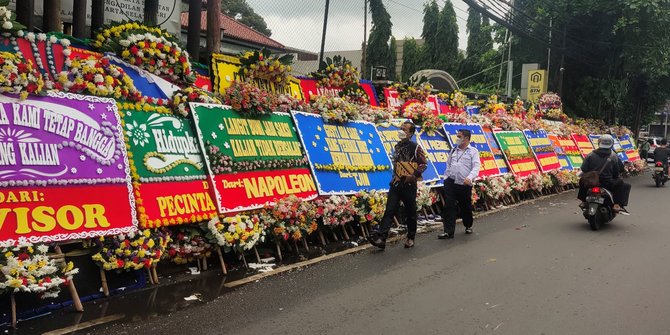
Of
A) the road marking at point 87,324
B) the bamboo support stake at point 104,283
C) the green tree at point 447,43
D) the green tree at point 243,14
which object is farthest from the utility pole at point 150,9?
the green tree at point 447,43

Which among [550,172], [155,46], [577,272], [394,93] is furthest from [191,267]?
[550,172]

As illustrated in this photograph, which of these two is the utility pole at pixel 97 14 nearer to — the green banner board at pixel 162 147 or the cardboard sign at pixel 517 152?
the green banner board at pixel 162 147

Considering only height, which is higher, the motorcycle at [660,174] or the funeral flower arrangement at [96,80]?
the funeral flower arrangement at [96,80]

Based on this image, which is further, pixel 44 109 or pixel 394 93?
pixel 394 93

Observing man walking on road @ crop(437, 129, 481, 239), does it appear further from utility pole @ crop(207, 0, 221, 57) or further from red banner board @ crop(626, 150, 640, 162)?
red banner board @ crop(626, 150, 640, 162)

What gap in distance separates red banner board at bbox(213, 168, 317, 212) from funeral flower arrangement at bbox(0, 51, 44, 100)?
2016 mm

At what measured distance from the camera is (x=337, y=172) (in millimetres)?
7684

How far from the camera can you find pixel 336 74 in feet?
35.7

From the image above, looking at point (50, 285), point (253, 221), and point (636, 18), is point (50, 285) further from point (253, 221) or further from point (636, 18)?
point (636, 18)

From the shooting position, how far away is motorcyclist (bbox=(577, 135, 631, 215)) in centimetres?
883

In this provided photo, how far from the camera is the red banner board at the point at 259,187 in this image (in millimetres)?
5863

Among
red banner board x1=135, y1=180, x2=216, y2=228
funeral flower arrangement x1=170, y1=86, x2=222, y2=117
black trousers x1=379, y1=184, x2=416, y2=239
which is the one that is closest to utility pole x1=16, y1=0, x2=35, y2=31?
funeral flower arrangement x1=170, y1=86, x2=222, y2=117

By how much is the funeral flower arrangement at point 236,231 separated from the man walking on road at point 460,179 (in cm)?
319

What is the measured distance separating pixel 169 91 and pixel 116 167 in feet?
5.10
